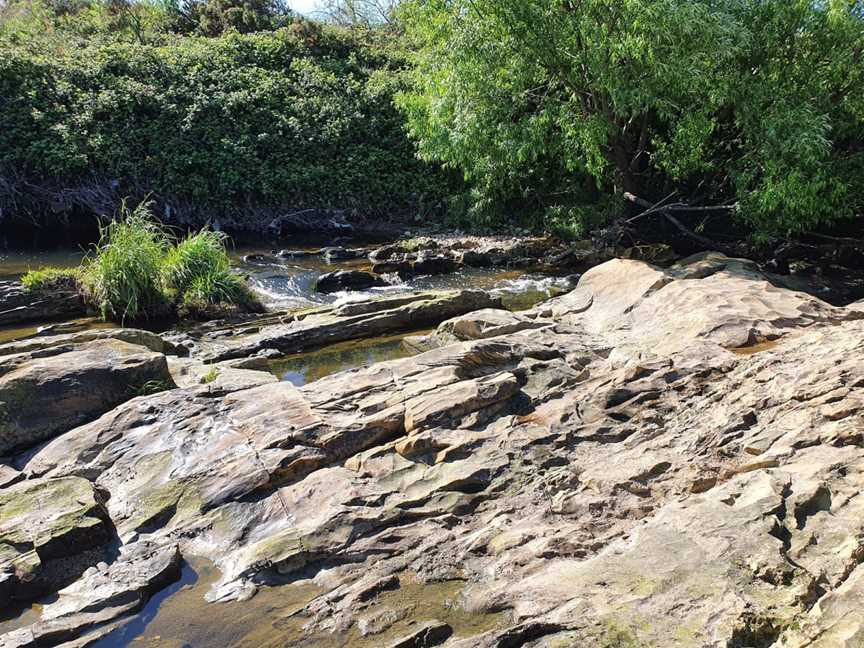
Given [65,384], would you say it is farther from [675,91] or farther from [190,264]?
[675,91]

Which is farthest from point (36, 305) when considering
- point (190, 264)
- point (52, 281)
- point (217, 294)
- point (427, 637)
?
point (427, 637)

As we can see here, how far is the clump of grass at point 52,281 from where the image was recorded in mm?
13273

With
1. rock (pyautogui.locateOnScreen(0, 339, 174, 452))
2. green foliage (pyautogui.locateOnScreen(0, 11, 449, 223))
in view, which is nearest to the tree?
green foliage (pyautogui.locateOnScreen(0, 11, 449, 223))

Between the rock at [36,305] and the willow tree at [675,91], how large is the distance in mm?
8529

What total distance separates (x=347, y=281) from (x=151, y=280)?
4010mm

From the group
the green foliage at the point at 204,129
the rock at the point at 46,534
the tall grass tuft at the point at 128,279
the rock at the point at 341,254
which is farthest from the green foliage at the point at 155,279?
the green foliage at the point at 204,129

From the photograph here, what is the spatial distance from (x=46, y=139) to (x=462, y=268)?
1309cm

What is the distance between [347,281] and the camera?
50.1 feet

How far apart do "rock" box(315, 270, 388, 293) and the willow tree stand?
145 inches

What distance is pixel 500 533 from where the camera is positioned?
5.24m

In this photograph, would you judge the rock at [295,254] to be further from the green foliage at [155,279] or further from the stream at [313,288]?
the green foliage at [155,279]

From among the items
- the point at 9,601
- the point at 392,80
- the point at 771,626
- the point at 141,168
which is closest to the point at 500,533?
the point at 771,626

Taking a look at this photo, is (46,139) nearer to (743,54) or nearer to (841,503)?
(743,54)

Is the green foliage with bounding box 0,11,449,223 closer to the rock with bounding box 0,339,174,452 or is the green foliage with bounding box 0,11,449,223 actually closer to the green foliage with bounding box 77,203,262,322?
the green foliage with bounding box 77,203,262,322
